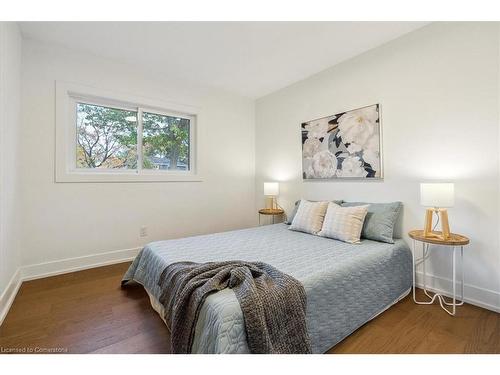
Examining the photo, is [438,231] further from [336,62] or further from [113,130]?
[113,130]

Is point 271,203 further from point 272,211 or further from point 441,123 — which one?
point 441,123

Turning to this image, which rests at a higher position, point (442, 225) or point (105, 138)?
point (105, 138)

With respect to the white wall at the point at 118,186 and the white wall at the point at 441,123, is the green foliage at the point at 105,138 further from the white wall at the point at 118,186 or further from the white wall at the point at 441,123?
the white wall at the point at 441,123

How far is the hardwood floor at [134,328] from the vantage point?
138 cm

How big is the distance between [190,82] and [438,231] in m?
3.36

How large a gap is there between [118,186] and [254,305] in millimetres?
2402

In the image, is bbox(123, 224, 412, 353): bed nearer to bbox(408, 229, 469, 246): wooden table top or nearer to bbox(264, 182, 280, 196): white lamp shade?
bbox(408, 229, 469, 246): wooden table top

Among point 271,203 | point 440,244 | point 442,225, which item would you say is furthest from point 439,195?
point 271,203

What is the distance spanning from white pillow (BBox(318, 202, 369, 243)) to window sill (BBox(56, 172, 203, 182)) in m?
1.94

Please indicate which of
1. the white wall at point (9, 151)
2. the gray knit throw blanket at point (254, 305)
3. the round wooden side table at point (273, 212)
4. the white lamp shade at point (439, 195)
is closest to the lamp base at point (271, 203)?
the round wooden side table at point (273, 212)

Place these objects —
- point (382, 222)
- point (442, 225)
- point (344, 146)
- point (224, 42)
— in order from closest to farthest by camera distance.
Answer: point (442, 225)
point (382, 222)
point (224, 42)
point (344, 146)

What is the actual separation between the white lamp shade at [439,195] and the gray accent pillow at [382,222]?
39cm

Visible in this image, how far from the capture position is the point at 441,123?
6.59 ft

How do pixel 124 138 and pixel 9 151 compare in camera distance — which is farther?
pixel 124 138
